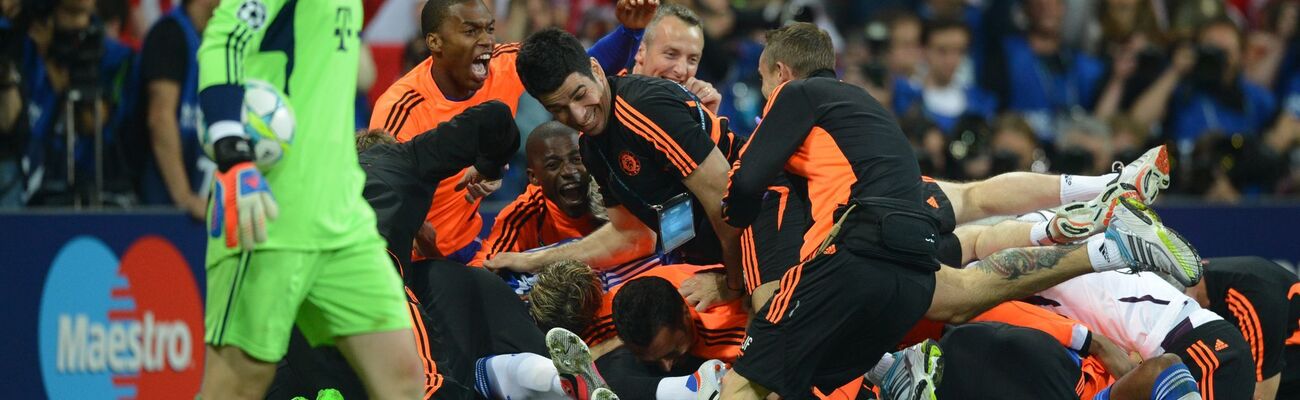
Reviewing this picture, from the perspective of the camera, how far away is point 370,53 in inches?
420

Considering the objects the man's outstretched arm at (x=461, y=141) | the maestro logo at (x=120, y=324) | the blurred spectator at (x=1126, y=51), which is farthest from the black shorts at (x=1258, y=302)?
the blurred spectator at (x=1126, y=51)

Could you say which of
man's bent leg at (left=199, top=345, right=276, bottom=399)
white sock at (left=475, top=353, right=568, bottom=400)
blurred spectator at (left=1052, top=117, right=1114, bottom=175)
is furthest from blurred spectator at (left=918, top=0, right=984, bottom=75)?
man's bent leg at (left=199, top=345, right=276, bottom=399)

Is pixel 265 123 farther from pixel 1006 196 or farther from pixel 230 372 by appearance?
pixel 1006 196

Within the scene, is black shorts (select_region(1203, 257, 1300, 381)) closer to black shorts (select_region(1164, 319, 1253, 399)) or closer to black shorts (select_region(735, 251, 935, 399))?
black shorts (select_region(1164, 319, 1253, 399))

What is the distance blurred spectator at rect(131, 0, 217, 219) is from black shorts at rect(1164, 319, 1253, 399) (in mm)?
5185

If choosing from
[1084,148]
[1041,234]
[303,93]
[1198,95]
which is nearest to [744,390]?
[1041,234]

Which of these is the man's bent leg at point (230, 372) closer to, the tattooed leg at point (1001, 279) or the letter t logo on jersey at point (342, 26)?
the letter t logo on jersey at point (342, 26)

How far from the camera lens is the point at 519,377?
6.70 m

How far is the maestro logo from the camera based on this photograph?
8117 millimetres

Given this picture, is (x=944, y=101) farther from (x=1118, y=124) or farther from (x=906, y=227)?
(x=906, y=227)

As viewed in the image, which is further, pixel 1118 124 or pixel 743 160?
pixel 1118 124

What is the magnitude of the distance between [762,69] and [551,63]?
36.6 inches

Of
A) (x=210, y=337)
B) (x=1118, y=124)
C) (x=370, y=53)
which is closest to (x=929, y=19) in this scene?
(x=1118, y=124)

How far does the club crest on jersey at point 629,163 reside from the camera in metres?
6.48
